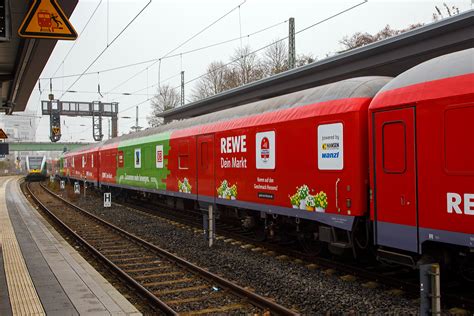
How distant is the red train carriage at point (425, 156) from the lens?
5.60 meters

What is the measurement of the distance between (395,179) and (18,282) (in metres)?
6.24

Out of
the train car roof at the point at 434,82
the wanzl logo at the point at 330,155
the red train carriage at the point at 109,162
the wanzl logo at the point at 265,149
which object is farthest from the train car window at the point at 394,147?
the red train carriage at the point at 109,162

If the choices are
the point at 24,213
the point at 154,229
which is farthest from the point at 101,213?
the point at 154,229

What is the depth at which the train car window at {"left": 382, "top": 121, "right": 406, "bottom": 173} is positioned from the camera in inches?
256

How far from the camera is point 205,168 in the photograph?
13320 millimetres

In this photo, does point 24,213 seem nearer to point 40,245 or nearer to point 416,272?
point 40,245

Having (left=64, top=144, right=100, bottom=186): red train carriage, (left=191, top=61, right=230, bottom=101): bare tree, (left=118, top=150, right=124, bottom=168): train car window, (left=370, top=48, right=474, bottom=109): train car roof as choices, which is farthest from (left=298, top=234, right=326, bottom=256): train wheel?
(left=191, top=61, right=230, bottom=101): bare tree

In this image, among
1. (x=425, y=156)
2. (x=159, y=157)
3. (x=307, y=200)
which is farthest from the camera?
(x=159, y=157)

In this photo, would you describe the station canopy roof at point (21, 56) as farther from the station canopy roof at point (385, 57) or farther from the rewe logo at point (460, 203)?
the station canopy roof at point (385, 57)

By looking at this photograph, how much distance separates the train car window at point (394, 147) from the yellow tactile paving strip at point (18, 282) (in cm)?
522

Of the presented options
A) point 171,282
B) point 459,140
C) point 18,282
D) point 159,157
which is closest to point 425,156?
point 459,140

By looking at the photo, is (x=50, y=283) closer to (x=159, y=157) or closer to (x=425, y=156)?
(x=425, y=156)

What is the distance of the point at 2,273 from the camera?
808 cm

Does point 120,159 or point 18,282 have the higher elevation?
point 120,159
